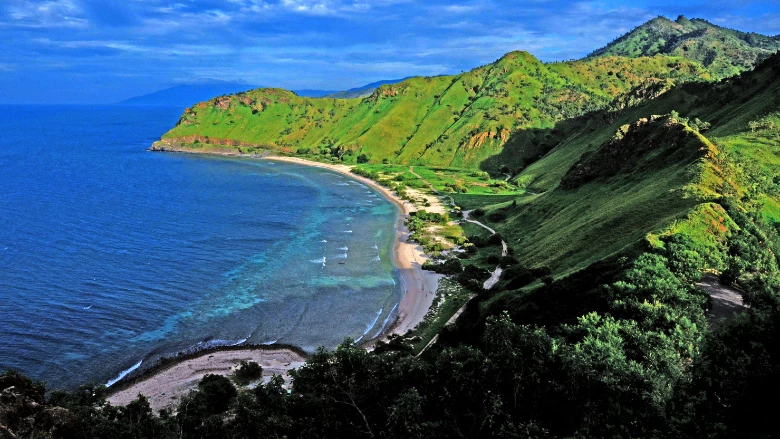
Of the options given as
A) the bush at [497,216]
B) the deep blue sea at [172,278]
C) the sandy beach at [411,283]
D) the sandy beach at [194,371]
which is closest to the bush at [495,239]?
the sandy beach at [411,283]

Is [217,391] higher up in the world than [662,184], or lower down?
lower down

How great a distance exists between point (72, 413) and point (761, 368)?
154 ft

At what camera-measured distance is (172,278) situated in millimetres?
89000

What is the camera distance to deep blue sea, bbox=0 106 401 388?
65125 mm

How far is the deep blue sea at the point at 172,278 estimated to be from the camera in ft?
214

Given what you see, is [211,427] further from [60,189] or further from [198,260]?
[60,189]

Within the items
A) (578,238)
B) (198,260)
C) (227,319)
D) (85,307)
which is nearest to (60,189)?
(198,260)

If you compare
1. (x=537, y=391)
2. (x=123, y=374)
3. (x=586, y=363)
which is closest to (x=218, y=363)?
(x=123, y=374)

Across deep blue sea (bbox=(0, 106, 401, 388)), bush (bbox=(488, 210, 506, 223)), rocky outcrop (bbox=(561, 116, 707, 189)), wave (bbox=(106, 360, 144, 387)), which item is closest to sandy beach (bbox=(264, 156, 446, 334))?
deep blue sea (bbox=(0, 106, 401, 388))

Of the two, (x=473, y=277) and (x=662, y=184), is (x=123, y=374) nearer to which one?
(x=473, y=277)

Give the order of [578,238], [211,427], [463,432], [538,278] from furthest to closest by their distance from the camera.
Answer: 1. [578,238]
2. [538,278]
3. [211,427]
4. [463,432]

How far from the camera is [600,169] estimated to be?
103500mm

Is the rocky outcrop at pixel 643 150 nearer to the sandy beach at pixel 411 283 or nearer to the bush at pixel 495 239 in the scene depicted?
the bush at pixel 495 239

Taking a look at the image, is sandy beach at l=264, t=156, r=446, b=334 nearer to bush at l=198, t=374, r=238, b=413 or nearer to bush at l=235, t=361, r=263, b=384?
bush at l=235, t=361, r=263, b=384
